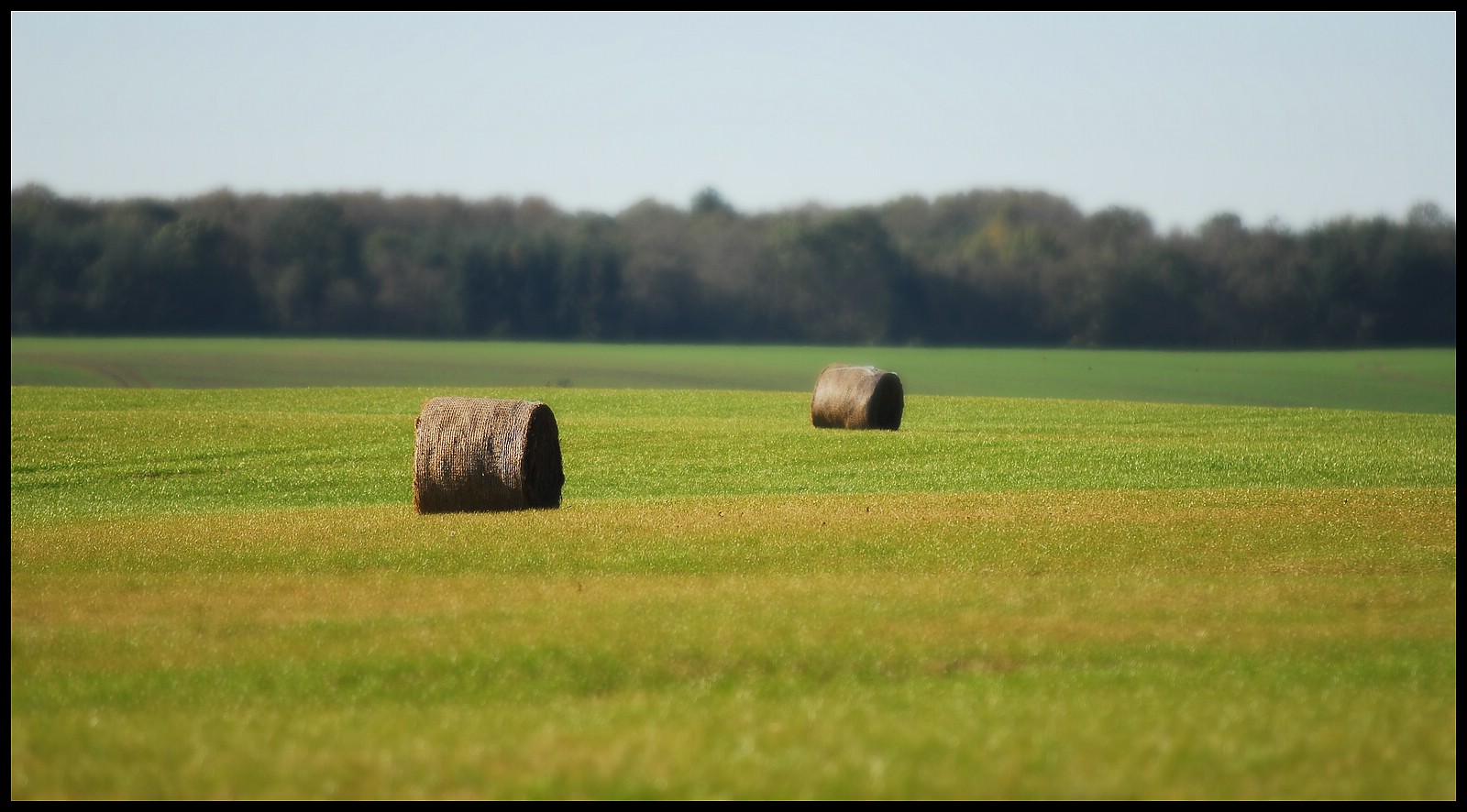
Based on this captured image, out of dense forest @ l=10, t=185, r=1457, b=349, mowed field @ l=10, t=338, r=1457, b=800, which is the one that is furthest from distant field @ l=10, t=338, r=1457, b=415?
mowed field @ l=10, t=338, r=1457, b=800

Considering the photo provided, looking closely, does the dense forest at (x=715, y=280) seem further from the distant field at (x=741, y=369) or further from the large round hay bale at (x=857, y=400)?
the large round hay bale at (x=857, y=400)

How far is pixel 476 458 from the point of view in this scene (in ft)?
57.3

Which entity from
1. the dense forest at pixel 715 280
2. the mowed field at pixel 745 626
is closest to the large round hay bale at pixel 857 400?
the mowed field at pixel 745 626

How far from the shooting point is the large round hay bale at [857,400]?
97.0 feet

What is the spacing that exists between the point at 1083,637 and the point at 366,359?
2266 inches

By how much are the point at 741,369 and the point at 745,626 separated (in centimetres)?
5207

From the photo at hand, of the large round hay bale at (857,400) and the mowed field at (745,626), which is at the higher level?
the large round hay bale at (857,400)

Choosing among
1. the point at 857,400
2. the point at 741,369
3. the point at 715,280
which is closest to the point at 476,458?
the point at 857,400

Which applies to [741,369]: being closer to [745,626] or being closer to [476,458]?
[476,458]

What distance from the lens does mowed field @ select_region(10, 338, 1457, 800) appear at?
6.59 m

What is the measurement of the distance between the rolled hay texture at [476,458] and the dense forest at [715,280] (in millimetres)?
61619

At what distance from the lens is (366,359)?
63.7 m

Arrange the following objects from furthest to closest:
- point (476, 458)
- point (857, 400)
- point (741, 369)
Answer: point (741, 369) → point (857, 400) → point (476, 458)

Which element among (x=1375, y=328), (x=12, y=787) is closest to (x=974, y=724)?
(x=12, y=787)
